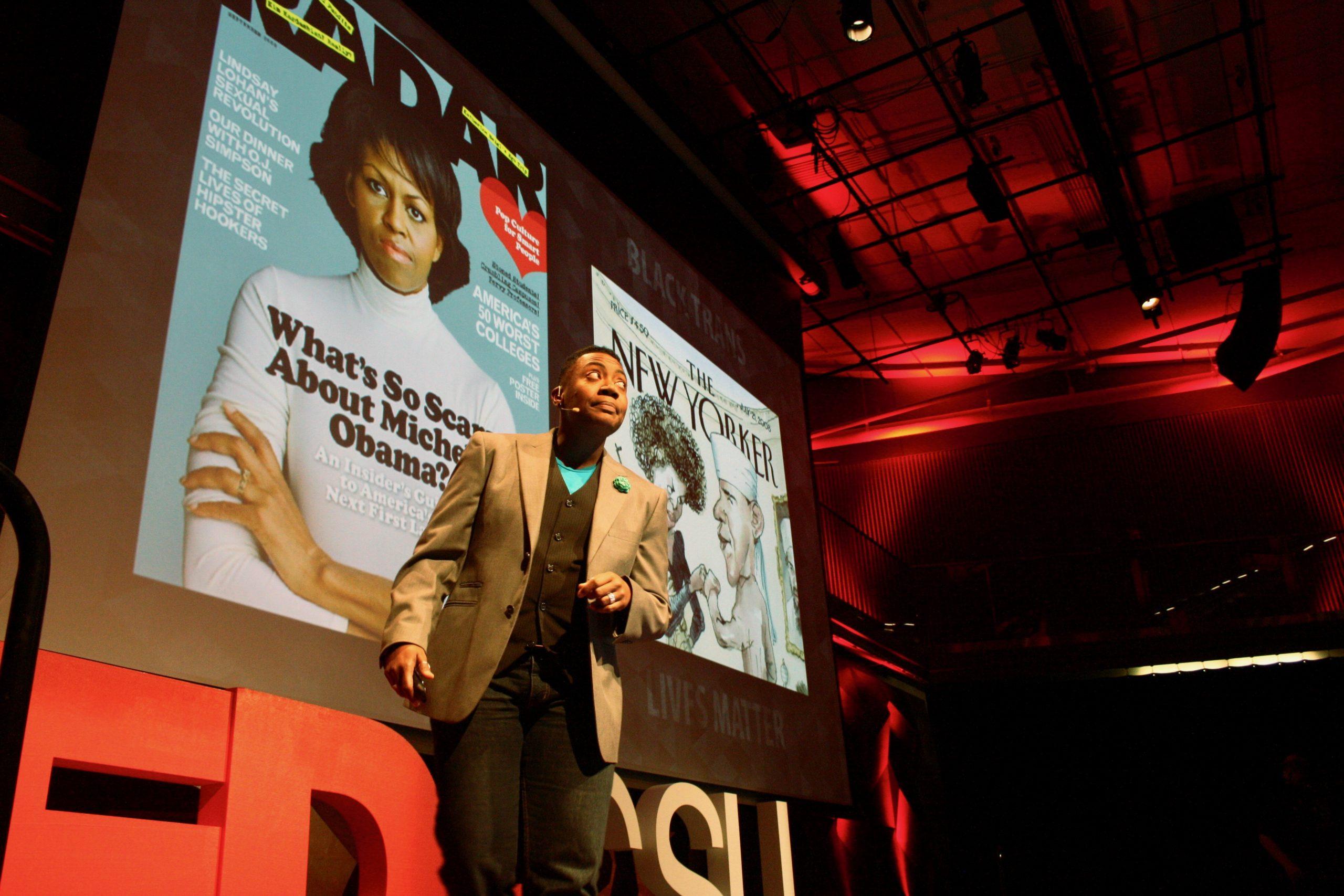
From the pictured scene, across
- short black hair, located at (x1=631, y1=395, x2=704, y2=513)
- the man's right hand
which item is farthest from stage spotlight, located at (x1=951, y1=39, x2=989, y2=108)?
the man's right hand

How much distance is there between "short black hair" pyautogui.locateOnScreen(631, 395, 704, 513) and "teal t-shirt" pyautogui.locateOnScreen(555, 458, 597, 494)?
7.68 ft

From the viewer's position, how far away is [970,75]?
8.13 metres

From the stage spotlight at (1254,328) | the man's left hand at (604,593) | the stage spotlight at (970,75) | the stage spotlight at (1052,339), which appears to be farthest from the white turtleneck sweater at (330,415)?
the stage spotlight at (1052,339)

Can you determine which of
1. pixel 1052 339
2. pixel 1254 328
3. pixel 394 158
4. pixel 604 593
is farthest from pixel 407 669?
pixel 1052 339

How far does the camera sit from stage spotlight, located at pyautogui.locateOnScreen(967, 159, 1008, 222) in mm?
9195

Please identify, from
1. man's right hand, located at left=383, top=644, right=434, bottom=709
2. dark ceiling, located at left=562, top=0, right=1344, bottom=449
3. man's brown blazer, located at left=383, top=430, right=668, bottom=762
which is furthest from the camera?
dark ceiling, located at left=562, top=0, right=1344, bottom=449

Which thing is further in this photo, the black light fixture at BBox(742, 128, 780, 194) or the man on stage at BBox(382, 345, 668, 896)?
the black light fixture at BBox(742, 128, 780, 194)

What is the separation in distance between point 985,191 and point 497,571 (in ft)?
26.2

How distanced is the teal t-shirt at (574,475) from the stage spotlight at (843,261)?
801 cm

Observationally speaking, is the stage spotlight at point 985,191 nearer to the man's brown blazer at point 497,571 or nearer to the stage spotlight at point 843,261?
the stage spotlight at point 843,261

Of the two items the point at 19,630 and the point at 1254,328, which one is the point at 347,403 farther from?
the point at 1254,328

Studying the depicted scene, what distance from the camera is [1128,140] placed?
33.5 ft

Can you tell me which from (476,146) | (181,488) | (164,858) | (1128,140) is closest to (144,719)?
(164,858)

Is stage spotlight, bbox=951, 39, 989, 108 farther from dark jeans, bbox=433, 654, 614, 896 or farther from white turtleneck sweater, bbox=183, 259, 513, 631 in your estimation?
dark jeans, bbox=433, 654, 614, 896
